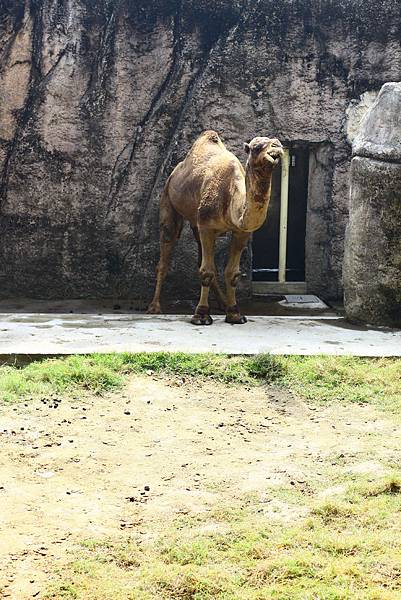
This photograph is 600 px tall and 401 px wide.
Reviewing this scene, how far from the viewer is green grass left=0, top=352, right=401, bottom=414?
5023 mm

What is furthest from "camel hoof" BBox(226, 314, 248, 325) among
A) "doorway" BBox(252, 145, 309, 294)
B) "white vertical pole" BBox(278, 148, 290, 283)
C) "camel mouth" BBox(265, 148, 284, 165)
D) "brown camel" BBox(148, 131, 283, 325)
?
"white vertical pole" BBox(278, 148, 290, 283)

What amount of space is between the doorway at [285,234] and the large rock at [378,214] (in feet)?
6.63

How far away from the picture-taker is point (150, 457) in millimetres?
4055

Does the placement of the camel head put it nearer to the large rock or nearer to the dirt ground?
the large rock

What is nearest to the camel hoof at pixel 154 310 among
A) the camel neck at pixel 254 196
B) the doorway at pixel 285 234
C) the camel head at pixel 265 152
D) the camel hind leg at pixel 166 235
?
the camel hind leg at pixel 166 235

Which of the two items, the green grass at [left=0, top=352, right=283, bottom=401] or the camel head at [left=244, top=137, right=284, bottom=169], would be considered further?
the camel head at [left=244, top=137, right=284, bottom=169]

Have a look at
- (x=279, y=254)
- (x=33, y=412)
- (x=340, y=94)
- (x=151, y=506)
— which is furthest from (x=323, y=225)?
(x=151, y=506)

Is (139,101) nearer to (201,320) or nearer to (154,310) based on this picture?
(154,310)

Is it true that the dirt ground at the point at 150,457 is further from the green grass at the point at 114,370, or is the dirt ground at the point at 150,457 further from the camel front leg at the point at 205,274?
the camel front leg at the point at 205,274

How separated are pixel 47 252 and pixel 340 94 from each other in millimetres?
3836

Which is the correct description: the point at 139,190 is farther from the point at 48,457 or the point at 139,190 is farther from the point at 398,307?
the point at 48,457

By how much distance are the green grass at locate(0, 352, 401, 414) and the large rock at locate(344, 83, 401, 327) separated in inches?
49.5

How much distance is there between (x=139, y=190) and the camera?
8438 millimetres

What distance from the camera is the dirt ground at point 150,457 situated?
3213 mm
